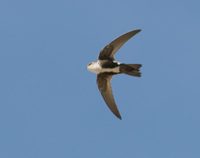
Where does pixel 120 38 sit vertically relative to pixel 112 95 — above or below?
above

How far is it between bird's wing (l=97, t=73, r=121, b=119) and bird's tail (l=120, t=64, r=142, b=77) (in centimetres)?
105

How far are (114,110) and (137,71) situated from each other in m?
1.55

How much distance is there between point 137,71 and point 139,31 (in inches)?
35.6

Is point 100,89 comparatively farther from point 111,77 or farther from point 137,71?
point 137,71

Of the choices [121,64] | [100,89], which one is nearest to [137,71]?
[121,64]

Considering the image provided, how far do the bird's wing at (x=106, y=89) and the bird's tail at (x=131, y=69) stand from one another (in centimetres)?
105

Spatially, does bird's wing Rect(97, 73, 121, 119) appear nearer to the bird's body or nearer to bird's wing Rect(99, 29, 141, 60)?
the bird's body

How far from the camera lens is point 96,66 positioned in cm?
1820

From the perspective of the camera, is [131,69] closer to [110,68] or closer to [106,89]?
[110,68]

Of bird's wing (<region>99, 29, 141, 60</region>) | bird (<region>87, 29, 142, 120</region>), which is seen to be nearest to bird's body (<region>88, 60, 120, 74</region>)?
bird (<region>87, 29, 142, 120</region>)

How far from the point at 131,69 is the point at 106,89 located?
1.45 m

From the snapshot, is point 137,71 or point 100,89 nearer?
point 137,71

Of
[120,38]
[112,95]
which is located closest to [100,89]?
[112,95]

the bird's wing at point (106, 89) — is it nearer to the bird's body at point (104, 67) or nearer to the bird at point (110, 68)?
the bird at point (110, 68)
